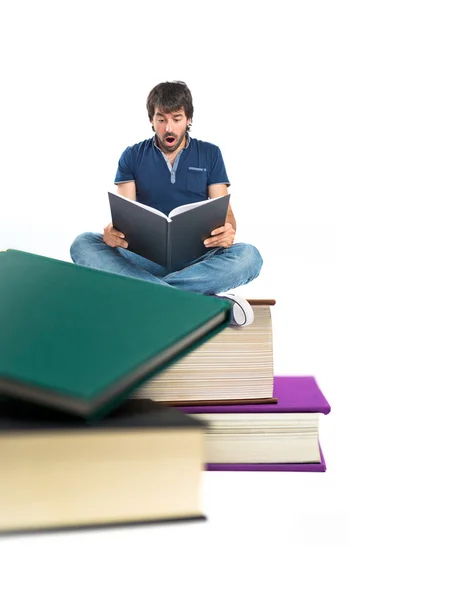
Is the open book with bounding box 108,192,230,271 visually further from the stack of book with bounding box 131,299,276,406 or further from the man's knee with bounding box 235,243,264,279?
the stack of book with bounding box 131,299,276,406

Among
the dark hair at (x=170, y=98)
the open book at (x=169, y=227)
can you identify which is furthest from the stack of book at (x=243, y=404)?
the dark hair at (x=170, y=98)

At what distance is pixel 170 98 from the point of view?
2.04 m

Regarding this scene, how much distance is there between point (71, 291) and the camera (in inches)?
43.4

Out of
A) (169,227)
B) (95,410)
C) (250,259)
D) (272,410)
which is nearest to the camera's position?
(95,410)

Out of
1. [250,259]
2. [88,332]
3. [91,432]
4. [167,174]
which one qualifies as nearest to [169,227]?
[250,259]

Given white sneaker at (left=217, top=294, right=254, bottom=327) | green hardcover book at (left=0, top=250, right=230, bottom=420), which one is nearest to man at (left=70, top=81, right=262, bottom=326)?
white sneaker at (left=217, top=294, right=254, bottom=327)

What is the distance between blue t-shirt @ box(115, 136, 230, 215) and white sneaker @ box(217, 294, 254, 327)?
2.23ft

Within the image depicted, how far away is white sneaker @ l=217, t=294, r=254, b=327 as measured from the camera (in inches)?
56.8

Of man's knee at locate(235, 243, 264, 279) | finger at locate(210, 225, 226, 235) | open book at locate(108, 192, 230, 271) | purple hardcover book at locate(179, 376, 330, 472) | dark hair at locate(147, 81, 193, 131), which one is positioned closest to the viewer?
purple hardcover book at locate(179, 376, 330, 472)

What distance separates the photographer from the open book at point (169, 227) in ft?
5.51

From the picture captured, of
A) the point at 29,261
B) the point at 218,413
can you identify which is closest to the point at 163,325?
the point at 29,261

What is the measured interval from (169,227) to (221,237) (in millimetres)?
190

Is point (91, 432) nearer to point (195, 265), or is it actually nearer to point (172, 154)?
point (195, 265)

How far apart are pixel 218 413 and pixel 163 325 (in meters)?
0.48
